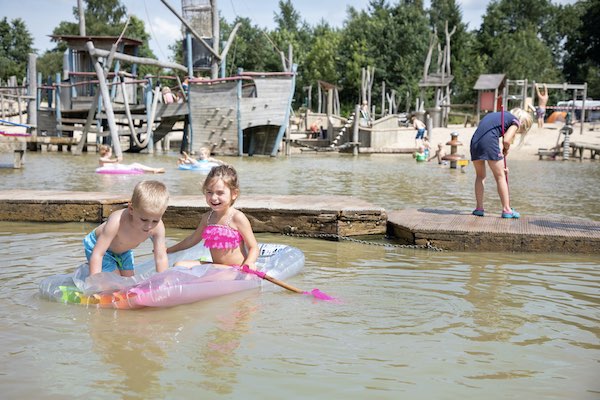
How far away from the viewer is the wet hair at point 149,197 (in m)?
4.47

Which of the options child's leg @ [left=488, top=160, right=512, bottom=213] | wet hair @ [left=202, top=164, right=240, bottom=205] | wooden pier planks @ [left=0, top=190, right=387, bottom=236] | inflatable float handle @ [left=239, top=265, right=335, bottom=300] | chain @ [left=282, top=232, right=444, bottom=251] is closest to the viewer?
inflatable float handle @ [left=239, top=265, right=335, bottom=300]

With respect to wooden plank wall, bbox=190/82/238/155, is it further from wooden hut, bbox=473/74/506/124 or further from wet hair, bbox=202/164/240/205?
wet hair, bbox=202/164/240/205

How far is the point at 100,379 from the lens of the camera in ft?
10.5

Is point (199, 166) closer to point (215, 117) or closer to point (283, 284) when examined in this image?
point (215, 117)

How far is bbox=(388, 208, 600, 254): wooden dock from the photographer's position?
6598 mm

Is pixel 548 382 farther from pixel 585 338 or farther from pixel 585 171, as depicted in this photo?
pixel 585 171

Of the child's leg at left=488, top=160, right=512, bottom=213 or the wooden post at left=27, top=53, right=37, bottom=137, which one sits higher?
the wooden post at left=27, top=53, right=37, bottom=137

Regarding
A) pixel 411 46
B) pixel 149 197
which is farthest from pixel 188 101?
pixel 411 46

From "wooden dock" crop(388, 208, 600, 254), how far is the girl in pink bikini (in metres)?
2.17

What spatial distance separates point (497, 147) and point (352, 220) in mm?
1899

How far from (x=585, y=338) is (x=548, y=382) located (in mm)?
846

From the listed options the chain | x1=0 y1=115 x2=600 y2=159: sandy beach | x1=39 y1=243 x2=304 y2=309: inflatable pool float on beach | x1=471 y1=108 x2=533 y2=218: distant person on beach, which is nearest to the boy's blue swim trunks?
x1=39 y1=243 x2=304 y2=309: inflatable pool float on beach

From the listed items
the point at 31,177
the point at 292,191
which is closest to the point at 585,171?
the point at 292,191

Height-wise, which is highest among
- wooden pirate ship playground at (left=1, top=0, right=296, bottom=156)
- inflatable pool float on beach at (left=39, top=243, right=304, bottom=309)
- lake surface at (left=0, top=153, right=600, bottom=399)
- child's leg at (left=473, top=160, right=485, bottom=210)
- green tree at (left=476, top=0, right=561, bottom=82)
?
green tree at (left=476, top=0, right=561, bottom=82)
